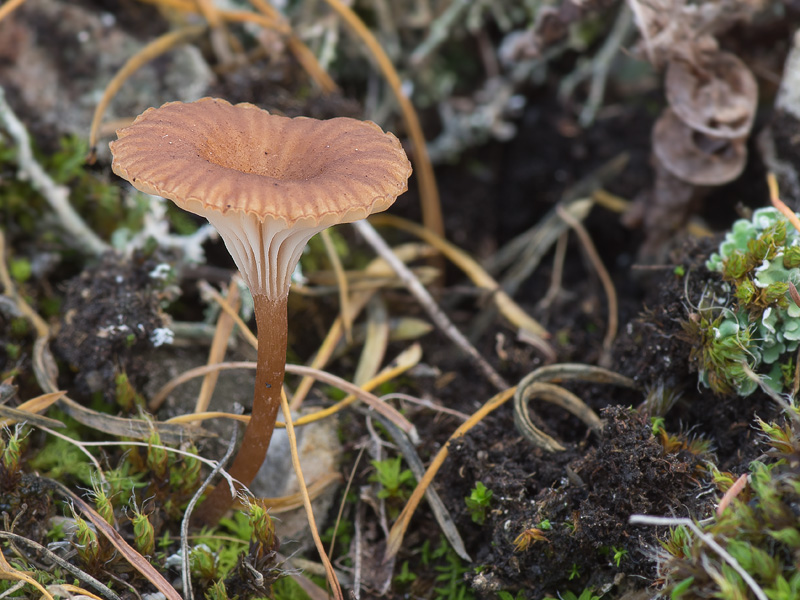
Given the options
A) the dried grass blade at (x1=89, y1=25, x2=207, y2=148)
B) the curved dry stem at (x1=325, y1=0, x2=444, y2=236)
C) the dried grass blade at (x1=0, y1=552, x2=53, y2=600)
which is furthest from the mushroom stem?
the curved dry stem at (x1=325, y1=0, x2=444, y2=236)

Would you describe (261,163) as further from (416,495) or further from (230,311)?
(416,495)

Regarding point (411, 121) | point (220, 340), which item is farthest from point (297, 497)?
point (411, 121)

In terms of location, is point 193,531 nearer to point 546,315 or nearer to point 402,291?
point 402,291

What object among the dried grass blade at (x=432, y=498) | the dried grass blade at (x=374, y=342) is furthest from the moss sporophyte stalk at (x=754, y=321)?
the dried grass blade at (x=374, y=342)

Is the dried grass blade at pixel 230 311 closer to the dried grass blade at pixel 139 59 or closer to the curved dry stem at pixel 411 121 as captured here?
the dried grass blade at pixel 139 59

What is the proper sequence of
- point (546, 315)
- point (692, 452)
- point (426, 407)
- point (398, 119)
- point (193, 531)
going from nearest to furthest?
point (692, 452), point (193, 531), point (426, 407), point (546, 315), point (398, 119)

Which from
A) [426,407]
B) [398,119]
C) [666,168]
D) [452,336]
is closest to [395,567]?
[426,407]
